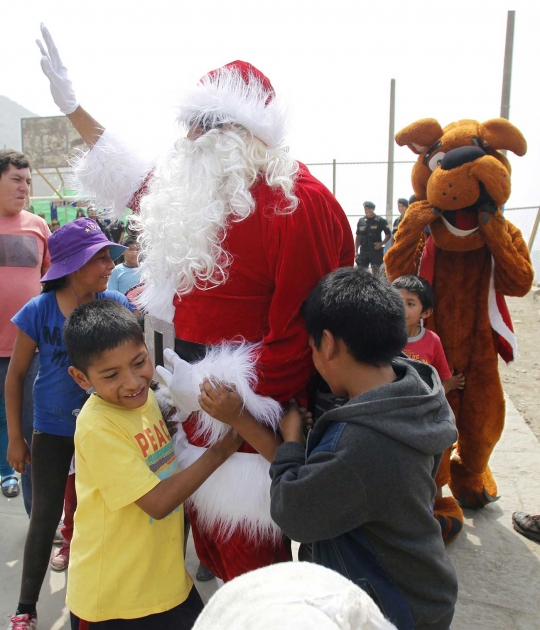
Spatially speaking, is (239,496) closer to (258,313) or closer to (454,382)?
(258,313)

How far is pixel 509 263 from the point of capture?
265 cm

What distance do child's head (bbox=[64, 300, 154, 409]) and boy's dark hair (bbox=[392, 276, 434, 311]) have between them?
149 centimetres

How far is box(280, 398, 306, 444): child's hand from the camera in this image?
4.98 ft

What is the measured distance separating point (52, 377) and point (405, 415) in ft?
4.94

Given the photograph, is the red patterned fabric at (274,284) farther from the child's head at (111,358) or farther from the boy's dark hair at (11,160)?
the boy's dark hair at (11,160)

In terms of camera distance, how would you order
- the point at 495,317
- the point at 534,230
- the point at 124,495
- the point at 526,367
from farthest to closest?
the point at 534,230, the point at 526,367, the point at 495,317, the point at 124,495

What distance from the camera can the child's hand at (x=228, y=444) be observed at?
158 cm

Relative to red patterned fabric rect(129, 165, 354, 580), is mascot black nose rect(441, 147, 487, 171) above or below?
above

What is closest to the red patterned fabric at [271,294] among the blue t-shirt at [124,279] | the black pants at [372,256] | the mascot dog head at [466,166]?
the mascot dog head at [466,166]

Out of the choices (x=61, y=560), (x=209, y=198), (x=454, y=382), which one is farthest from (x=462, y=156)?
(x=61, y=560)

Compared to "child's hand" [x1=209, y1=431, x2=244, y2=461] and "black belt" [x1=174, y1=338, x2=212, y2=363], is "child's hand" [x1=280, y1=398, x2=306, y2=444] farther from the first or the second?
"black belt" [x1=174, y1=338, x2=212, y2=363]

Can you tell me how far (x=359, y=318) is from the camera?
4.44 ft

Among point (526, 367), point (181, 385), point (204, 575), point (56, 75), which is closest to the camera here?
point (181, 385)

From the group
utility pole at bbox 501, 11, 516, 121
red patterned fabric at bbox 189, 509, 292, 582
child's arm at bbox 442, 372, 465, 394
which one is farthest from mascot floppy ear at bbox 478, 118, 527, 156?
utility pole at bbox 501, 11, 516, 121
